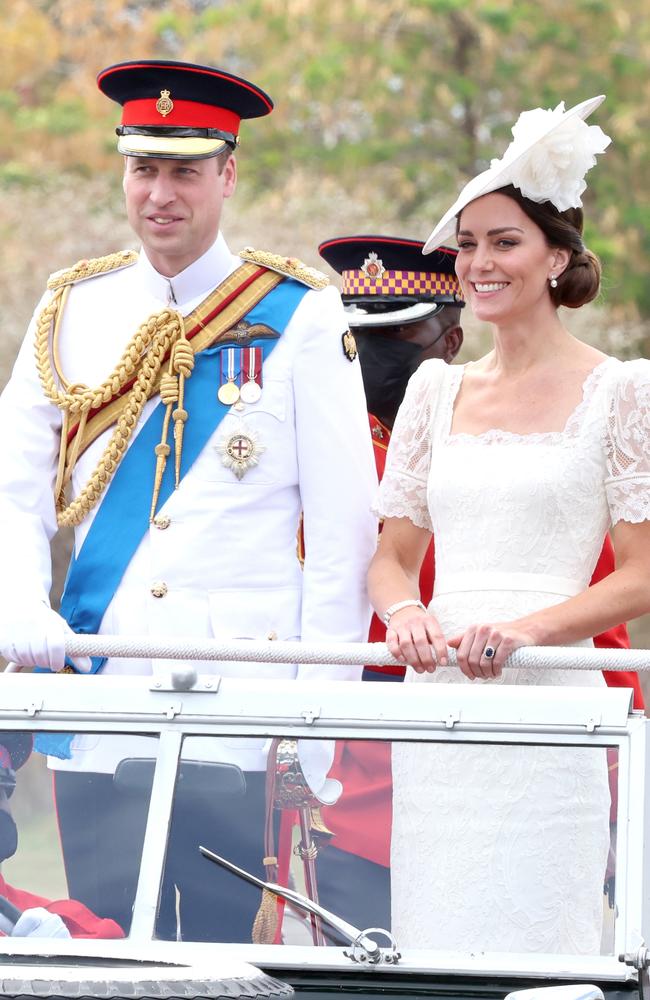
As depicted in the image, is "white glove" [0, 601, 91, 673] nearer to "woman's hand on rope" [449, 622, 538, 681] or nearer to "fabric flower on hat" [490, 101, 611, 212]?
"woman's hand on rope" [449, 622, 538, 681]

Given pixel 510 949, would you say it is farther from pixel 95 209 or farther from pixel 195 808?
pixel 95 209

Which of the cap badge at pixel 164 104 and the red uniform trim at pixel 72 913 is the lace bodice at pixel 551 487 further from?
the red uniform trim at pixel 72 913

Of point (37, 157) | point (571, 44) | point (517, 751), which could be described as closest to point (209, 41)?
point (37, 157)

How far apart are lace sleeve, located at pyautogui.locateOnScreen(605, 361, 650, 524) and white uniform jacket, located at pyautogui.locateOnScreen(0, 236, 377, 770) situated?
57cm

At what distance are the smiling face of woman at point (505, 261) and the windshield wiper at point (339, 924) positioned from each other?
1244 millimetres

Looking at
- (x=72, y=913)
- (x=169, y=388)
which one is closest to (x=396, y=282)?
(x=169, y=388)

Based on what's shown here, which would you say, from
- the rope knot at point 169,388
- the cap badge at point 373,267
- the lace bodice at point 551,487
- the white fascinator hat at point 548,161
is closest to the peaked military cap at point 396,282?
the cap badge at point 373,267

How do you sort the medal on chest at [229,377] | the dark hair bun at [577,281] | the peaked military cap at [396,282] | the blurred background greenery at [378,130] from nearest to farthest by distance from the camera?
1. the dark hair bun at [577,281]
2. the medal on chest at [229,377]
3. the peaked military cap at [396,282]
4. the blurred background greenery at [378,130]

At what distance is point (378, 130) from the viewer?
1967 centimetres

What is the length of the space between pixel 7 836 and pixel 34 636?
0.52 m

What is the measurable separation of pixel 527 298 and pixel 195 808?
123cm

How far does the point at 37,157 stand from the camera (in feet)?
65.6

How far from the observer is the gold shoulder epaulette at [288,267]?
421cm

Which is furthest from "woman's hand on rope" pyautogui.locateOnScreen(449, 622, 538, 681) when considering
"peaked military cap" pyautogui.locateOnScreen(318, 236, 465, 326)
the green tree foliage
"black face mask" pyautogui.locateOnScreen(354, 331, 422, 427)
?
the green tree foliage
